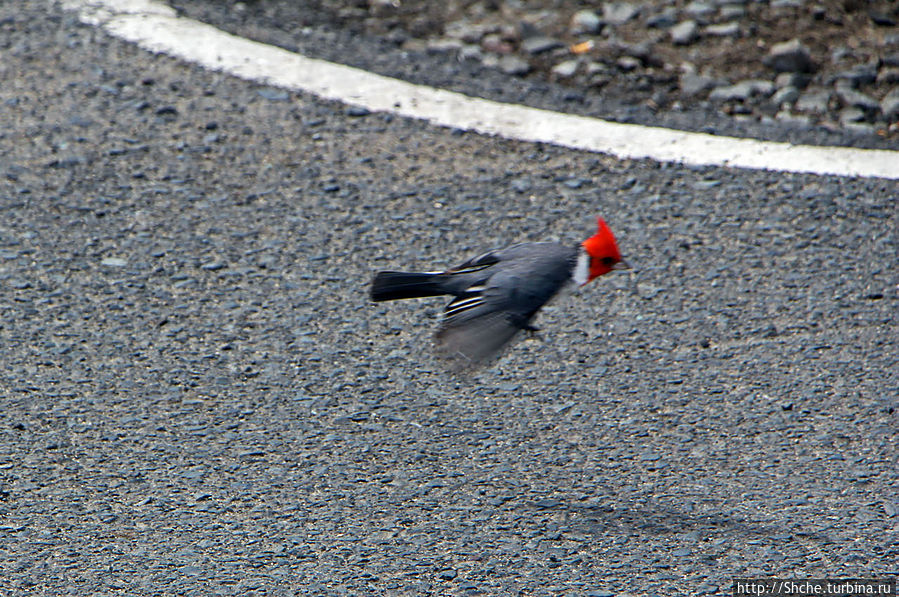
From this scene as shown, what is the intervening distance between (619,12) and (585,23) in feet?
0.72

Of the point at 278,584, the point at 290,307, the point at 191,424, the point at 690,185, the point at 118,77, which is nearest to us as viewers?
the point at 278,584

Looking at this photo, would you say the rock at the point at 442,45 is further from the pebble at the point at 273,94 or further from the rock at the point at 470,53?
the pebble at the point at 273,94

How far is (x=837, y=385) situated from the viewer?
3.55 metres

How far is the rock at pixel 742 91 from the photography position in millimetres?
5152

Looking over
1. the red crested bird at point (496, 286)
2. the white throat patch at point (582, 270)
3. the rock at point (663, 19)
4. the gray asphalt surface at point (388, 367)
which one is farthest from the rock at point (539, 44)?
the white throat patch at point (582, 270)

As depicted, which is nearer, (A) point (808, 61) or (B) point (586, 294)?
(B) point (586, 294)

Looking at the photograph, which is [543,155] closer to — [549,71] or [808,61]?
[549,71]

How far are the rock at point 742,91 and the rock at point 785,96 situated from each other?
5 cm

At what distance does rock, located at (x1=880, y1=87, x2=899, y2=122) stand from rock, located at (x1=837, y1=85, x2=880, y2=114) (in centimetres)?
3

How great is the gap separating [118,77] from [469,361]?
9.14ft

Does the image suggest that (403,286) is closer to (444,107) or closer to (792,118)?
(444,107)

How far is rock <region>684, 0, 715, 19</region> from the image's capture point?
578 cm

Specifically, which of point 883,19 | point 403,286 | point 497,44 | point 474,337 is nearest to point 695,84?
point 497,44

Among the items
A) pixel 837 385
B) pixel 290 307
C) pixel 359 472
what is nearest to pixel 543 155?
pixel 290 307
